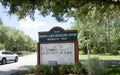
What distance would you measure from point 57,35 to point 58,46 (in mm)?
837

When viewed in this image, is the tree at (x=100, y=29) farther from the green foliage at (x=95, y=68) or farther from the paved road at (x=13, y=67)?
the paved road at (x=13, y=67)

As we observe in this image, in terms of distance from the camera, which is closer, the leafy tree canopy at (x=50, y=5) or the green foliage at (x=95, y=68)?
the leafy tree canopy at (x=50, y=5)

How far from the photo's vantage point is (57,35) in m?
19.9

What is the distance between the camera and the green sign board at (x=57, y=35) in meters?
19.4

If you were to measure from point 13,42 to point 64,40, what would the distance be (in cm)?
6014

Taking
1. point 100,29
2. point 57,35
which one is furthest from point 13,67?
point 57,35

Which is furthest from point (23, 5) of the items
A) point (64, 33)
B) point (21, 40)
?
point (21, 40)

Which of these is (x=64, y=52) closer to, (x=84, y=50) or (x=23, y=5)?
(x=23, y=5)

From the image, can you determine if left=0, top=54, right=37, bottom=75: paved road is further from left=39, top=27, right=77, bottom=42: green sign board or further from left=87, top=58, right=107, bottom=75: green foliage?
left=87, top=58, right=107, bottom=75: green foliage

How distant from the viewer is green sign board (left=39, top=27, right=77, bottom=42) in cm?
1939

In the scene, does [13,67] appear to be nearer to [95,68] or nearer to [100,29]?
[100,29]

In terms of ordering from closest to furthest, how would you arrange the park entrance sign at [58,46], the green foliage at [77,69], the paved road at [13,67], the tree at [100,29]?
the green foliage at [77,69] → the park entrance sign at [58,46] → the tree at [100,29] → the paved road at [13,67]

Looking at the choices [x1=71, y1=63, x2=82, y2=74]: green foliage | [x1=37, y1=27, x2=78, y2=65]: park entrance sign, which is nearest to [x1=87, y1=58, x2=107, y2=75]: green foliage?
[x1=71, y1=63, x2=82, y2=74]: green foliage

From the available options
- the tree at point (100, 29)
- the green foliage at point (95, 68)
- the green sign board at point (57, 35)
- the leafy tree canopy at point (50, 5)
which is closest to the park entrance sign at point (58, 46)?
the green sign board at point (57, 35)
